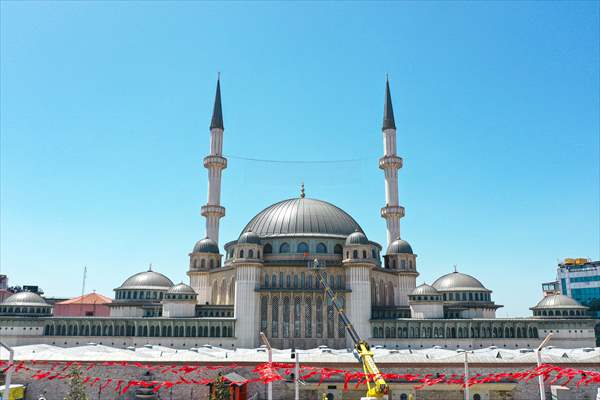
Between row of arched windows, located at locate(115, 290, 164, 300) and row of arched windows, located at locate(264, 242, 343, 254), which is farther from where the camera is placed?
row of arched windows, located at locate(115, 290, 164, 300)

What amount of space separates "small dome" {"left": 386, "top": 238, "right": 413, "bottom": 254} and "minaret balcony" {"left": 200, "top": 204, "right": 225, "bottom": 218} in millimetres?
27063

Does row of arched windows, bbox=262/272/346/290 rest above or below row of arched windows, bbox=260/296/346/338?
above

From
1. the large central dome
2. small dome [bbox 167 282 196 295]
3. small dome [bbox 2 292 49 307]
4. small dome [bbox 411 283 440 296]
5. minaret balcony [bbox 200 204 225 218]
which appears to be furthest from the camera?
minaret balcony [bbox 200 204 225 218]

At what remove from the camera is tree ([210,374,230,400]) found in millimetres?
41375

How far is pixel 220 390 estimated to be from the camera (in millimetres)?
41719

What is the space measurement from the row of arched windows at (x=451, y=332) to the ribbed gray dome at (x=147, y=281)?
33.7m

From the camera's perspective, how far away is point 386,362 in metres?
49.8

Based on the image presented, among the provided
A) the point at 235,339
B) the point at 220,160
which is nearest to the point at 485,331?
the point at 235,339

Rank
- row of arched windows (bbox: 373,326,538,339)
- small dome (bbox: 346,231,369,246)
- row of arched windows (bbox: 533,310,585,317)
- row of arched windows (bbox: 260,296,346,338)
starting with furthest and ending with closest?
row of arched windows (bbox: 533,310,585,317), small dome (bbox: 346,231,369,246), row of arched windows (bbox: 373,326,538,339), row of arched windows (bbox: 260,296,346,338)

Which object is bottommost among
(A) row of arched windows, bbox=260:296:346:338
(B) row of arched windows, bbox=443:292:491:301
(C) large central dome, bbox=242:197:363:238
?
(A) row of arched windows, bbox=260:296:346:338

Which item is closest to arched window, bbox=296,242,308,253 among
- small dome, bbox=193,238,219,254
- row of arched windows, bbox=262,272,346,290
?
row of arched windows, bbox=262,272,346,290

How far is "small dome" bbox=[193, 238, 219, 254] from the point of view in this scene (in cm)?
7688

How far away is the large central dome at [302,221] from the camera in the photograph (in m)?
74.6

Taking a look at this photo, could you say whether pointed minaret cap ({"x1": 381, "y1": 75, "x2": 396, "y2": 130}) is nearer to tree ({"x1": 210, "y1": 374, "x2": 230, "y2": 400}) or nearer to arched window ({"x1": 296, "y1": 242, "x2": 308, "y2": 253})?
arched window ({"x1": 296, "y1": 242, "x2": 308, "y2": 253})
